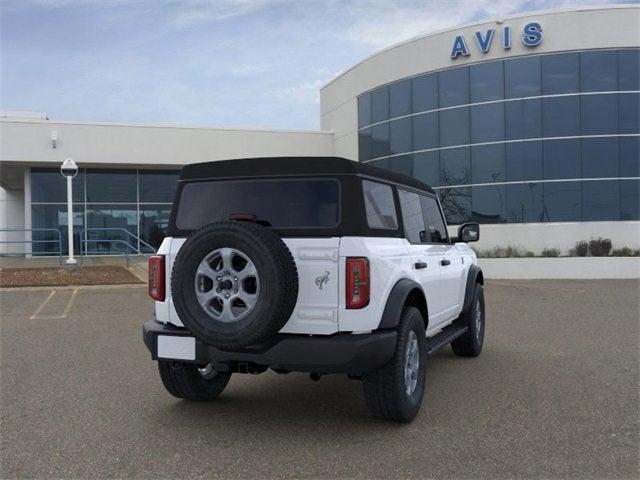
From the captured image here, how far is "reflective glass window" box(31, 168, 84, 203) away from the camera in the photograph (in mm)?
25297

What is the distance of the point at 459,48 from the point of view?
2272 centimetres

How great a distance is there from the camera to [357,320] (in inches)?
167

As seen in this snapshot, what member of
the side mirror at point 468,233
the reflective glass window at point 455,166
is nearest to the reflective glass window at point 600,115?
the reflective glass window at point 455,166

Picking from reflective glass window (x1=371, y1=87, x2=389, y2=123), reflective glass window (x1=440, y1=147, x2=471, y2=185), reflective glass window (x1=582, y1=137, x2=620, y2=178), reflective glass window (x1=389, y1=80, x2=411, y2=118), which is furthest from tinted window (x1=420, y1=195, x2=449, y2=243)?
reflective glass window (x1=371, y1=87, x2=389, y2=123)

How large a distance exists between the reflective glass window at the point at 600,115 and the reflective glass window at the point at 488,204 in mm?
3432

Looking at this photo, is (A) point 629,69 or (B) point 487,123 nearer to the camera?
(A) point 629,69

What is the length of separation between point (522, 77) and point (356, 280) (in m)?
19.8

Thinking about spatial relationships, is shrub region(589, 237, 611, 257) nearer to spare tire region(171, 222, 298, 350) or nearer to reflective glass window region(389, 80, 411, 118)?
reflective glass window region(389, 80, 411, 118)

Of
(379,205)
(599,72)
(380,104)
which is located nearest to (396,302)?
(379,205)

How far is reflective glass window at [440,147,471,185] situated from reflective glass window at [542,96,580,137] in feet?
9.38

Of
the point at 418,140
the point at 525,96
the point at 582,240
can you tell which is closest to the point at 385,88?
the point at 418,140

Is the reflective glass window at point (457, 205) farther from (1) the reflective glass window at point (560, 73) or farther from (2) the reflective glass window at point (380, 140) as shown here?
(1) the reflective glass window at point (560, 73)

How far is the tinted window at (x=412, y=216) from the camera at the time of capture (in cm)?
527

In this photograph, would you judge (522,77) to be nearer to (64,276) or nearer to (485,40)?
(485,40)
